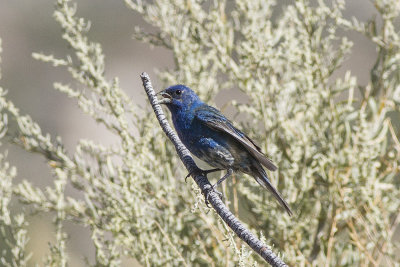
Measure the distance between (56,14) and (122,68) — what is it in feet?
29.9

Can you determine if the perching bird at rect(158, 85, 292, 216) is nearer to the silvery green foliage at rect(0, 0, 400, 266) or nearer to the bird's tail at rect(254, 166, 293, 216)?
the bird's tail at rect(254, 166, 293, 216)

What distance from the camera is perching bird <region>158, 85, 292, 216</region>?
3.30m

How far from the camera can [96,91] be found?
334 centimetres

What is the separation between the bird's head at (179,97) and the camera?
3350mm

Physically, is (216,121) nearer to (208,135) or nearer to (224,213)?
(208,135)

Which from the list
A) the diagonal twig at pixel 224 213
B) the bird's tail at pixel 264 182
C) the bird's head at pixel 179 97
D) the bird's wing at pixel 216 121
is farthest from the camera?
the bird's head at pixel 179 97

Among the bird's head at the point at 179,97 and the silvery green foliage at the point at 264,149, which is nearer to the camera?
the silvery green foliage at the point at 264,149

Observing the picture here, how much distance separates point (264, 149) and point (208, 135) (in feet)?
0.99

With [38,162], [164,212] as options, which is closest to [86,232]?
[38,162]

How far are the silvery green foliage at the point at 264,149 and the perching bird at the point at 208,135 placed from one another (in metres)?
0.12

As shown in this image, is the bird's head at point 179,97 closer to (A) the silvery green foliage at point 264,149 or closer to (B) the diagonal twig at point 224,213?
(A) the silvery green foliage at point 264,149

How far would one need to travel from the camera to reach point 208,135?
3.37m

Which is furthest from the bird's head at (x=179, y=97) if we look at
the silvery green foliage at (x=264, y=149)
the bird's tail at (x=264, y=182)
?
the bird's tail at (x=264, y=182)

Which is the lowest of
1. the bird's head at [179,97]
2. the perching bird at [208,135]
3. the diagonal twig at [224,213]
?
the diagonal twig at [224,213]
